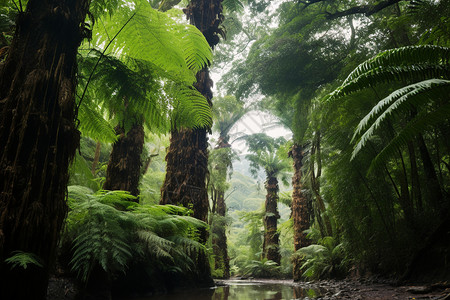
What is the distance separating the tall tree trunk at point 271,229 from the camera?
13414mm

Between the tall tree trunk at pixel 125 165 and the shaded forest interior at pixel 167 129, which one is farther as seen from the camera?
the tall tree trunk at pixel 125 165

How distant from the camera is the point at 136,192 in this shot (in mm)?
3969

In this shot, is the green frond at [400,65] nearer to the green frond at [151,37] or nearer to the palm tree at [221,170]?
the green frond at [151,37]

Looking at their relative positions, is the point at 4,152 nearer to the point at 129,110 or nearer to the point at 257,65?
the point at 129,110

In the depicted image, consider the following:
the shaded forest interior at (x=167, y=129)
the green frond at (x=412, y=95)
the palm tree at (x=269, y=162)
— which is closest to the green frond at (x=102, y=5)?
the shaded forest interior at (x=167, y=129)

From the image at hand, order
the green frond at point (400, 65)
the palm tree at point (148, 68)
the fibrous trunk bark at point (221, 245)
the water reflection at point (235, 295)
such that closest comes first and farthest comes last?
the palm tree at point (148, 68), the green frond at point (400, 65), the water reflection at point (235, 295), the fibrous trunk bark at point (221, 245)

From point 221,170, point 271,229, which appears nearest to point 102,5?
point 221,170

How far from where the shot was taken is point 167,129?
2205 mm

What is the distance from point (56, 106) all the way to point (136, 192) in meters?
2.88

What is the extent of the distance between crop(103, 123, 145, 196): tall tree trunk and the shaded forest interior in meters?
0.02

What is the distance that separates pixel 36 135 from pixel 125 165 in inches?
111

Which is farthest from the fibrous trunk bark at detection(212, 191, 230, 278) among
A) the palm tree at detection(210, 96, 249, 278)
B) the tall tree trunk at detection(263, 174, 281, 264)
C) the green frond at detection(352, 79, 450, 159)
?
the green frond at detection(352, 79, 450, 159)

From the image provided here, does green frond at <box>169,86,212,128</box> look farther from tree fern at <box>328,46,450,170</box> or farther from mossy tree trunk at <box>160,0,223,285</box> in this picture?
mossy tree trunk at <box>160,0,223,285</box>

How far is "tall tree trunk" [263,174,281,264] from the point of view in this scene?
13414 millimetres
